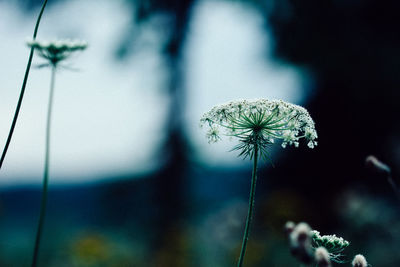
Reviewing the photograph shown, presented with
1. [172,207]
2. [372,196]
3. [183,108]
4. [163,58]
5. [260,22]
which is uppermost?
[260,22]

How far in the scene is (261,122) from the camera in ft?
8.15

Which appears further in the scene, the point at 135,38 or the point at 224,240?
the point at 135,38

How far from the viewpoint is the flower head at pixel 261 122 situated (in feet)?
7.64

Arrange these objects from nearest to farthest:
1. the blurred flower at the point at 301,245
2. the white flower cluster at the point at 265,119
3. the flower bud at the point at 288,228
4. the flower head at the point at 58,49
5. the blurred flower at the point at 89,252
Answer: the blurred flower at the point at 301,245 < the flower bud at the point at 288,228 < the flower head at the point at 58,49 < the white flower cluster at the point at 265,119 < the blurred flower at the point at 89,252

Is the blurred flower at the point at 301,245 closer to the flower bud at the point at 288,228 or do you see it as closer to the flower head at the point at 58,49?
the flower bud at the point at 288,228

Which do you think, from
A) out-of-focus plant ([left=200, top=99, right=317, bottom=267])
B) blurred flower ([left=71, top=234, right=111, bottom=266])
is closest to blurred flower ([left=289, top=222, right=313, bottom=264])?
out-of-focus plant ([left=200, top=99, right=317, bottom=267])

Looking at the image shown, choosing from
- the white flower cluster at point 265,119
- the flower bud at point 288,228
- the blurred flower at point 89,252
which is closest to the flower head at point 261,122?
the white flower cluster at point 265,119

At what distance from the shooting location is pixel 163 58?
10922mm

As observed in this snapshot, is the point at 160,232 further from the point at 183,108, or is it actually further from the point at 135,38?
the point at 135,38

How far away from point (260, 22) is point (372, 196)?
474cm

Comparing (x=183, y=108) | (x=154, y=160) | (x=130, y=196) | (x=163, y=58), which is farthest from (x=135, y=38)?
(x=130, y=196)

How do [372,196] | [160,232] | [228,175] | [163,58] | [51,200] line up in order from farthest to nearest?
1. [51,200]
2. [228,175]
3. [163,58]
4. [160,232]
5. [372,196]

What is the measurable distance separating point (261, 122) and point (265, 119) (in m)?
0.03

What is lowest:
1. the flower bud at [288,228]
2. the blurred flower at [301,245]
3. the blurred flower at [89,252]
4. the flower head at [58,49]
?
the blurred flower at [89,252]
